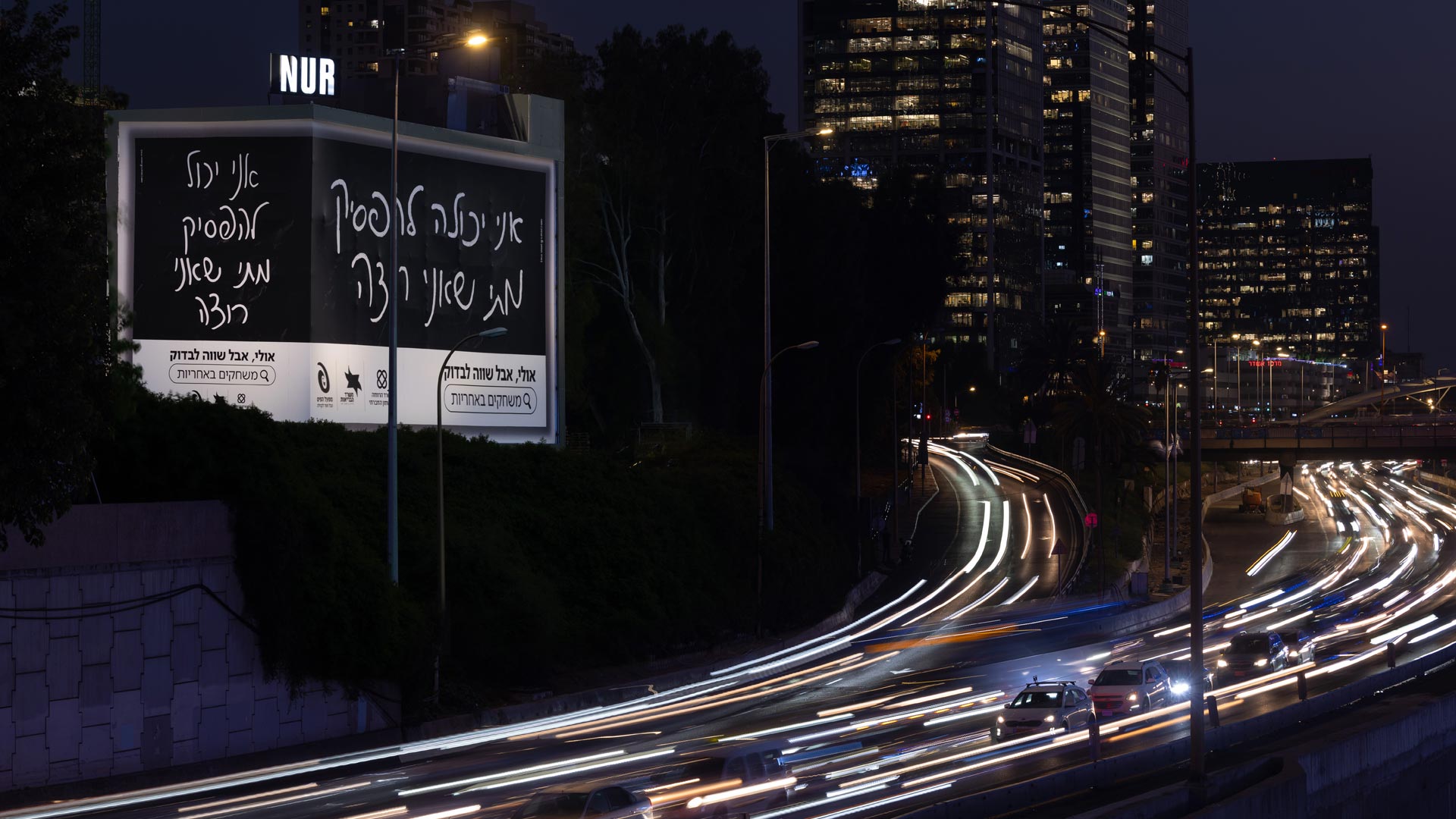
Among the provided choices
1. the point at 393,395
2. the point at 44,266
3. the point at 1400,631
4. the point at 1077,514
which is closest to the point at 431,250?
the point at 393,395

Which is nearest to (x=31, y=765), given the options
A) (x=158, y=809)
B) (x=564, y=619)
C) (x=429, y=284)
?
(x=158, y=809)

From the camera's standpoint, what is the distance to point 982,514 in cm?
9269

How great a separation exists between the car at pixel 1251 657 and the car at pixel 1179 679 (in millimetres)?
2974

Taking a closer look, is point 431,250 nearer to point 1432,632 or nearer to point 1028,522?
point 1432,632

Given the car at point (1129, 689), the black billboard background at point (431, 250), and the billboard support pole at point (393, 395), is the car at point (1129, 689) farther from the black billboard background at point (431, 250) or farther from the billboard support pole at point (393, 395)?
the black billboard background at point (431, 250)

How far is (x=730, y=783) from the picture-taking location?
23.3m

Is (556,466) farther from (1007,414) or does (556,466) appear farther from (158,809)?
(1007,414)

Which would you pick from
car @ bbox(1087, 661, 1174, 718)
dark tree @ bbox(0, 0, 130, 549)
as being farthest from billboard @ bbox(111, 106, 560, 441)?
car @ bbox(1087, 661, 1174, 718)

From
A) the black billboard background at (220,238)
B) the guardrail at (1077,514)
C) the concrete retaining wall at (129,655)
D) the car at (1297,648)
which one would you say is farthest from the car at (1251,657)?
the black billboard background at (220,238)

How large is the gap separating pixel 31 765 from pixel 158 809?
377 centimetres

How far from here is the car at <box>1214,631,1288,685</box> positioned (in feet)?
152

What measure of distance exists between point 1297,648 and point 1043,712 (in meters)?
21.5

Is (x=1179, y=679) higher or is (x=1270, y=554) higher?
(x=1179, y=679)

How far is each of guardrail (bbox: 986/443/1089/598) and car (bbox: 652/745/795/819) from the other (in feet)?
158
